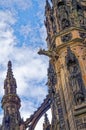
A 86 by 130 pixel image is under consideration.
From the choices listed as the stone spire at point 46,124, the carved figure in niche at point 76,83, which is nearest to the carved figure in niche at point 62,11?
the carved figure in niche at point 76,83

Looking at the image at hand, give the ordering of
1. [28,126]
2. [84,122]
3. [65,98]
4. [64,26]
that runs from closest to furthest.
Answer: [84,122]
[65,98]
[64,26]
[28,126]

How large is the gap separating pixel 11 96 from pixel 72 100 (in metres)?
9.74

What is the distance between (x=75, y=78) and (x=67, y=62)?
130cm

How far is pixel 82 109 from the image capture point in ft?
63.6

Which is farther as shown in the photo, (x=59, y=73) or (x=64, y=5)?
(x=64, y=5)

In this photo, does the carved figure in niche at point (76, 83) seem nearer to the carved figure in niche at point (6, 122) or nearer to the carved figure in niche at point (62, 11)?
the carved figure in niche at point (62, 11)

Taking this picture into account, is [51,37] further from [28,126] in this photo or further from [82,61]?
[28,126]

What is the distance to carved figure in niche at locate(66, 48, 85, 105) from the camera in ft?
65.3

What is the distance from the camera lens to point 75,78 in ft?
68.6

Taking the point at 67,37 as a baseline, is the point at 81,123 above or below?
below

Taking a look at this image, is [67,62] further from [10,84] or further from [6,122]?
[10,84]

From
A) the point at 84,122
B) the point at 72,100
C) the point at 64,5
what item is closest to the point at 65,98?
the point at 72,100

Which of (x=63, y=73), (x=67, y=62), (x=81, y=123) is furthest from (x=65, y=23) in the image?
(x=81, y=123)

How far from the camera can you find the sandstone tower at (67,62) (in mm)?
19859
